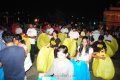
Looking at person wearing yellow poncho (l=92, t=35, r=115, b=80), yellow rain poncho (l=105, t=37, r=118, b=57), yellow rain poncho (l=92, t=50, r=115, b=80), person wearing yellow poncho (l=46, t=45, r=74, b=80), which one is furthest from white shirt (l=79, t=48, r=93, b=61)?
yellow rain poncho (l=105, t=37, r=118, b=57)

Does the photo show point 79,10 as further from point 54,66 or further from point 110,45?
point 54,66

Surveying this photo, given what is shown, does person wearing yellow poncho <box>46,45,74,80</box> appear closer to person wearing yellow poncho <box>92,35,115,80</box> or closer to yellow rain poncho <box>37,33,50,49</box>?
person wearing yellow poncho <box>92,35,115,80</box>

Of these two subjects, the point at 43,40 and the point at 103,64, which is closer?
the point at 103,64

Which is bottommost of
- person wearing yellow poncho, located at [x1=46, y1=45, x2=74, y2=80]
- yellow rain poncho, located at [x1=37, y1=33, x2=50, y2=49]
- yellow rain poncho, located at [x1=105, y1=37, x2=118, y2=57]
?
yellow rain poncho, located at [x1=105, y1=37, x2=118, y2=57]

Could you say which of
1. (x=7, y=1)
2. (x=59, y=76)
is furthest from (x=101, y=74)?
(x=7, y=1)

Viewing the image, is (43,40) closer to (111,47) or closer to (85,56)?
(111,47)

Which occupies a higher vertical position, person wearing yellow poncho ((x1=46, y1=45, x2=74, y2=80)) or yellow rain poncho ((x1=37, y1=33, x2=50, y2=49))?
person wearing yellow poncho ((x1=46, y1=45, x2=74, y2=80))

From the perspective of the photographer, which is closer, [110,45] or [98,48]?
[98,48]

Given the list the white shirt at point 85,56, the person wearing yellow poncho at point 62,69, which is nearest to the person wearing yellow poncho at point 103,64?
the white shirt at point 85,56

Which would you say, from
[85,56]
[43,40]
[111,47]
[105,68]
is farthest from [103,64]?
[43,40]

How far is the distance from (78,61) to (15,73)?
8.82 feet

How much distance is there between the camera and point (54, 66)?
16.4 ft

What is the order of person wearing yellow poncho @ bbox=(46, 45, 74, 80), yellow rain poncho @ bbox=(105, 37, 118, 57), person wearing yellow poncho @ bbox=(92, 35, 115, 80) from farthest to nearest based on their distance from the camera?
yellow rain poncho @ bbox=(105, 37, 118, 57)
person wearing yellow poncho @ bbox=(92, 35, 115, 80)
person wearing yellow poncho @ bbox=(46, 45, 74, 80)

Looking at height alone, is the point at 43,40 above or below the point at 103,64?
above
